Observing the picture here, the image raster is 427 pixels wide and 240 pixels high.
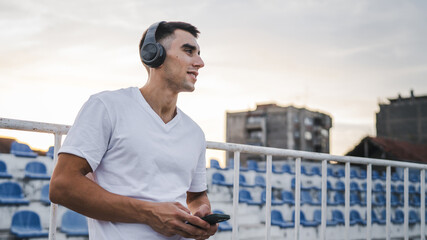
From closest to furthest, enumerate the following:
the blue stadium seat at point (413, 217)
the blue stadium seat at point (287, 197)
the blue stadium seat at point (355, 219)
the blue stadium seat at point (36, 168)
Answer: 1. the blue stadium seat at point (36, 168)
2. the blue stadium seat at point (287, 197)
3. the blue stadium seat at point (355, 219)
4. the blue stadium seat at point (413, 217)

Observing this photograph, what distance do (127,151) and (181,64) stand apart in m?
0.45

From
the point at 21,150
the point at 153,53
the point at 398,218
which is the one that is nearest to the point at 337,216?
the point at 398,218

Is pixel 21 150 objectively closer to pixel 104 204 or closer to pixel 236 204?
pixel 236 204

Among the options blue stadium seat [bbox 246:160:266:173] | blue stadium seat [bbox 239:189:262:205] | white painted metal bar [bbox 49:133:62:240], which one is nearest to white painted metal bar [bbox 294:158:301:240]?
white painted metal bar [bbox 49:133:62:240]

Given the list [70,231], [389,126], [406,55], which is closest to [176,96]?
[70,231]

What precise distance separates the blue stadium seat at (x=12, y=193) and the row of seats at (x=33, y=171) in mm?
407

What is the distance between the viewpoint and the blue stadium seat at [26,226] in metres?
6.23

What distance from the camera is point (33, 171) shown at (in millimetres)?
8500

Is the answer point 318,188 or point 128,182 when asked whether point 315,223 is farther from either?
point 128,182

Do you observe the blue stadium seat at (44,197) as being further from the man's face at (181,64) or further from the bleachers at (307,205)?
the man's face at (181,64)

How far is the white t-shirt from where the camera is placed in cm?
152

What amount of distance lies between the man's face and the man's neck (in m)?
0.04

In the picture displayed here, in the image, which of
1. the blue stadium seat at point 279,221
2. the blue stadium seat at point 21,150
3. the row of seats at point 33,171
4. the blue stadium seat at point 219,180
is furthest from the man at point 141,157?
the blue stadium seat at point 219,180

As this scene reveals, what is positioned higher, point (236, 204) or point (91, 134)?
point (91, 134)
